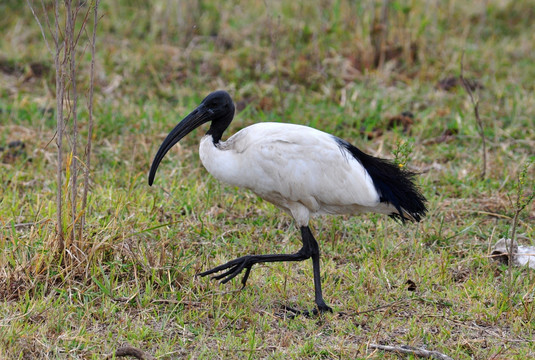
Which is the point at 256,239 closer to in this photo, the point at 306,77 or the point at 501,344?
the point at 501,344

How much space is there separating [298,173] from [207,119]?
0.65 meters

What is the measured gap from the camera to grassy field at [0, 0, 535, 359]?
374 cm

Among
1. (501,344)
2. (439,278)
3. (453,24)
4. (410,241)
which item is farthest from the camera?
(453,24)

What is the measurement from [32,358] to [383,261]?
7.13 ft

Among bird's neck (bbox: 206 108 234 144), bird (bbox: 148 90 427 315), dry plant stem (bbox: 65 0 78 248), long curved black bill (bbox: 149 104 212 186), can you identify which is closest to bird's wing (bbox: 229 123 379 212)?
bird (bbox: 148 90 427 315)

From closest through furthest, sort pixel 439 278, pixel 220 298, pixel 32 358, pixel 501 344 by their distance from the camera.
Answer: pixel 32 358 < pixel 501 344 < pixel 220 298 < pixel 439 278

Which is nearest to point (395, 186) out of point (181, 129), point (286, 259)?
point (286, 259)

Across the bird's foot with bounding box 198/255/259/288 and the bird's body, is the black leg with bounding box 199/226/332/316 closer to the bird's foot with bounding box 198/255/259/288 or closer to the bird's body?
the bird's foot with bounding box 198/255/259/288

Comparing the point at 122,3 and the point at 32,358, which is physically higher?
the point at 122,3

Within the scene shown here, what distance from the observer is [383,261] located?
14.9 feet

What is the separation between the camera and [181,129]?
4.20m

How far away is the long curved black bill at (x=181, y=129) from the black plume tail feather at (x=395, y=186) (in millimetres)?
789

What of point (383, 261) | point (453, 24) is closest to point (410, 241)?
point (383, 261)

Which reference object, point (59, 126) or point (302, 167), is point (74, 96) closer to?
point (59, 126)
